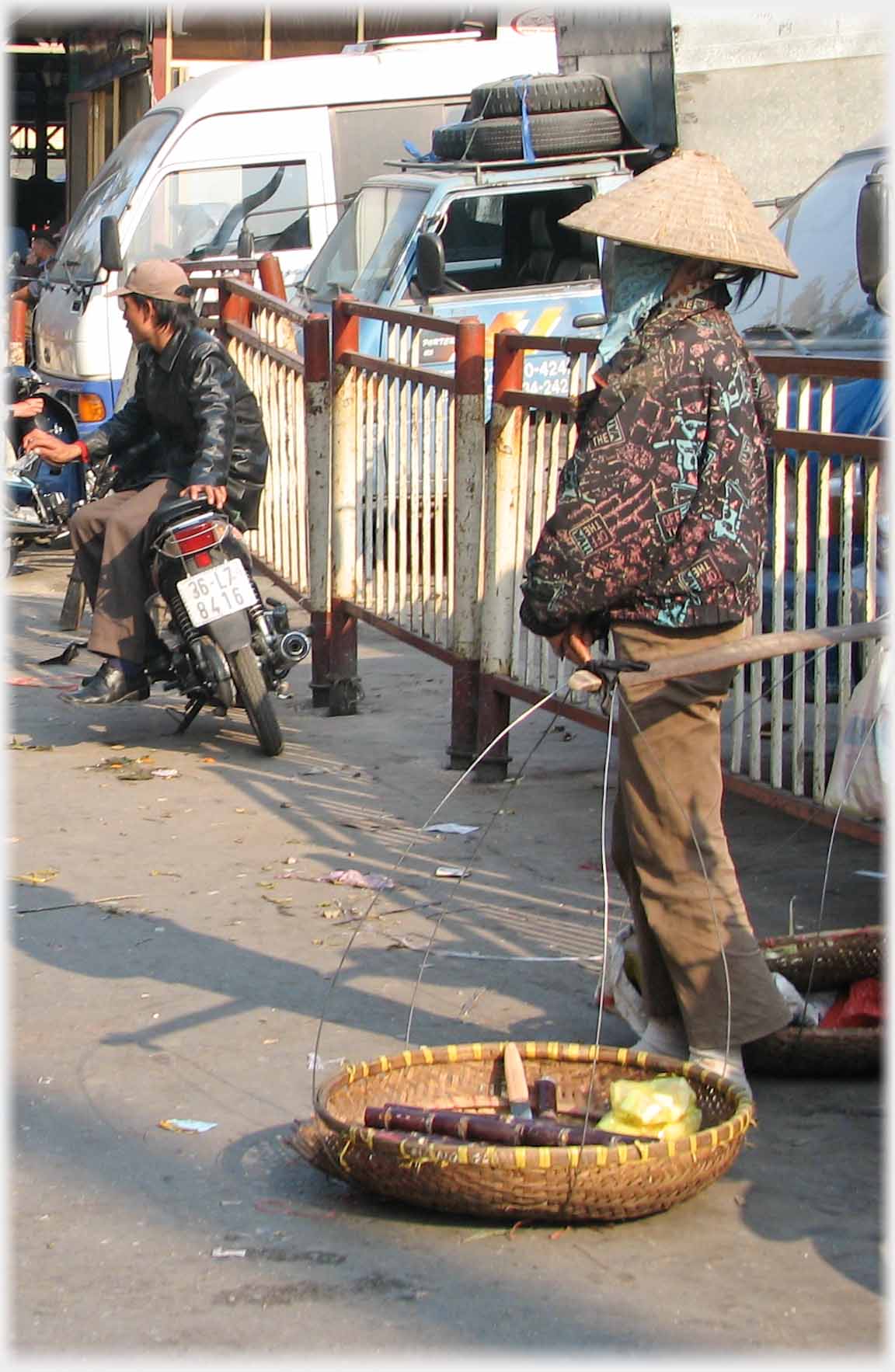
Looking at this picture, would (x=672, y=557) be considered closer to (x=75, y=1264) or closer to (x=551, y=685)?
(x=75, y=1264)

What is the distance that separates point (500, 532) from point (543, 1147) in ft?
11.1

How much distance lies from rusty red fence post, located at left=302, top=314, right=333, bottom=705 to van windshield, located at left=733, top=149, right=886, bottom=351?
5.82ft

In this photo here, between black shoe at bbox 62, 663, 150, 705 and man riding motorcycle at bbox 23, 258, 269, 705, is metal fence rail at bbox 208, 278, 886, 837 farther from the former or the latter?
black shoe at bbox 62, 663, 150, 705

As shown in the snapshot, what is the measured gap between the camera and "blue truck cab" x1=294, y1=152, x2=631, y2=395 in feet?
36.5

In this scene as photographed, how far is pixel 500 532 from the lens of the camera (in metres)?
6.57

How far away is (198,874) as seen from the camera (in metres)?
5.91

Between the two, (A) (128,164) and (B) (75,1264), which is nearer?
(B) (75,1264)

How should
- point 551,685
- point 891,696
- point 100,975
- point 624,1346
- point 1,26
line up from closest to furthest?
point 624,1346 → point 891,696 → point 100,975 → point 551,685 → point 1,26

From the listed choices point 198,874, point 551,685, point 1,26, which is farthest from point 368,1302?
point 1,26

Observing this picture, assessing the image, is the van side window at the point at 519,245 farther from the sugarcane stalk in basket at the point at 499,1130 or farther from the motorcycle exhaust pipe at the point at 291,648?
the sugarcane stalk in basket at the point at 499,1130

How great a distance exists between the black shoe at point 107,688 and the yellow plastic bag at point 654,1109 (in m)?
4.13

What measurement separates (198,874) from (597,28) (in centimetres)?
890

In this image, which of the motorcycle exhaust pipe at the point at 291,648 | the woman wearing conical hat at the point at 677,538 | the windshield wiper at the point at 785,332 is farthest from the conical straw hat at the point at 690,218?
the motorcycle exhaust pipe at the point at 291,648

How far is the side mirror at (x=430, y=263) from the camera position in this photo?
34.5ft
